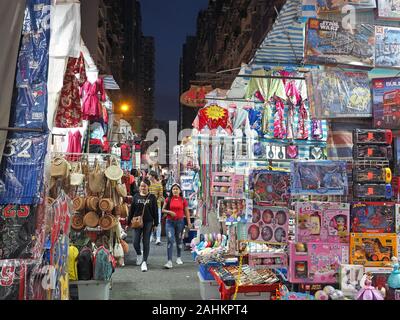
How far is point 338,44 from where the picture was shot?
5078 millimetres

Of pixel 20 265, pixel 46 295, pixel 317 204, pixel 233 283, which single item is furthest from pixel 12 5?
pixel 233 283

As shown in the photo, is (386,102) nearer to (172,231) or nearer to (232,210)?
(232,210)

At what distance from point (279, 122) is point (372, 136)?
3.10 metres

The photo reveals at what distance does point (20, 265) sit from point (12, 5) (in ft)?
7.14

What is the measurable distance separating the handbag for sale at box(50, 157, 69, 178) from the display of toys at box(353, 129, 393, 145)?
13.8 ft

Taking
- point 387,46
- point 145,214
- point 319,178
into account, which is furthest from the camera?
point 145,214

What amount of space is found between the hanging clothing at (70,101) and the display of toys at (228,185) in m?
2.33

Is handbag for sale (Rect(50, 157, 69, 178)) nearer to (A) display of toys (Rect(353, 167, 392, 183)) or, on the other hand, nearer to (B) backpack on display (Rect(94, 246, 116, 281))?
(B) backpack on display (Rect(94, 246, 116, 281))

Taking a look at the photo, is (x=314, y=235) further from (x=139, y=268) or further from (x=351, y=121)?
(x=139, y=268)

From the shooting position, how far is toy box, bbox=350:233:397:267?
488cm

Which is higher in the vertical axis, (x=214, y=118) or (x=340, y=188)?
(x=214, y=118)

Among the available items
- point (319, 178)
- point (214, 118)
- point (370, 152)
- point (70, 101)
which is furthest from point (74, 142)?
point (370, 152)
